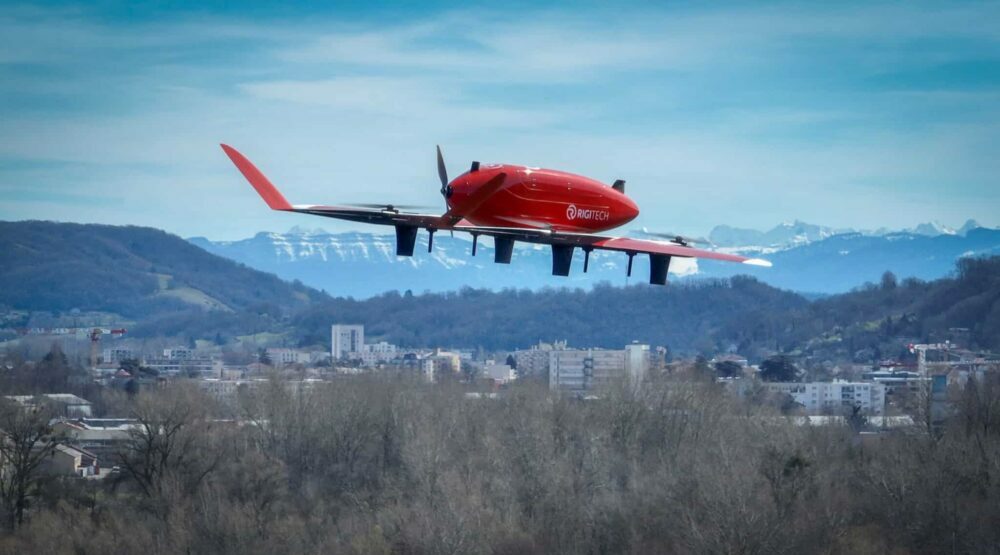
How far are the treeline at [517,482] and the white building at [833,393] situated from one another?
132 feet

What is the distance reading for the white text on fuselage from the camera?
39.0m

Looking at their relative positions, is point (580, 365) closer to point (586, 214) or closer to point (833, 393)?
point (833, 393)

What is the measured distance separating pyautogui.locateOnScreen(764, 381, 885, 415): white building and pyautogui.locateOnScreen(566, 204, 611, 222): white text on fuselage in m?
113

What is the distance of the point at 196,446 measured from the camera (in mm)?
96250

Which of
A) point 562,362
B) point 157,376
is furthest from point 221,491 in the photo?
point 562,362

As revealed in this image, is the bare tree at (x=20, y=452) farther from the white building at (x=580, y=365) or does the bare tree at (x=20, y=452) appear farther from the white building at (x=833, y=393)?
the white building at (x=580, y=365)

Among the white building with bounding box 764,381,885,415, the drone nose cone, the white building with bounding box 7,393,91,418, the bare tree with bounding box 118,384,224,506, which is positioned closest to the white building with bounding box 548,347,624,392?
the white building with bounding box 764,381,885,415

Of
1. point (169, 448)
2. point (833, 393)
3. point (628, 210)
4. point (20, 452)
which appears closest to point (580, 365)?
point (833, 393)

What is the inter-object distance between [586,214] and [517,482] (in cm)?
4830

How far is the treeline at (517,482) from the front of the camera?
254ft

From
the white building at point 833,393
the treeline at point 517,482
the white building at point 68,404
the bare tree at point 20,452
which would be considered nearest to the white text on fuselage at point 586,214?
the treeline at point 517,482

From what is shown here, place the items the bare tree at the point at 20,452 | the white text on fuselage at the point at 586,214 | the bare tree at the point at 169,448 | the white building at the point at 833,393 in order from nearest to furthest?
the white text on fuselage at the point at 586,214 → the bare tree at the point at 20,452 → the bare tree at the point at 169,448 → the white building at the point at 833,393

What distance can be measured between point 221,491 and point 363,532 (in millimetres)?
9546

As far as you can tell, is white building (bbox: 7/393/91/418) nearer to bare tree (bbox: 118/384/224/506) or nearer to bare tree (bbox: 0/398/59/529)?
bare tree (bbox: 118/384/224/506)
